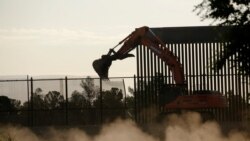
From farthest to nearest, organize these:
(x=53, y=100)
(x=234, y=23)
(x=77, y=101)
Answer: (x=53, y=100) → (x=77, y=101) → (x=234, y=23)

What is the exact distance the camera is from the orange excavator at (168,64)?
2859cm

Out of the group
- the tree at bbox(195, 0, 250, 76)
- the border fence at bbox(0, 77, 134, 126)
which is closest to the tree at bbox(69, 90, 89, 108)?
the border fence at bbox(0, 77, 134, 126)

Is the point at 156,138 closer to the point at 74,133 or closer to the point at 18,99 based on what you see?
the point at 74,133

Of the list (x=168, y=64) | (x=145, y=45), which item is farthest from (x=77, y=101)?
(x=168, y=64)

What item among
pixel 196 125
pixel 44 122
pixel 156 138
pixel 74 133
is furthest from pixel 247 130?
pixel 44 122

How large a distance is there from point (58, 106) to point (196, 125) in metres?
8.16

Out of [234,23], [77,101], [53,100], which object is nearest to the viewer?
[234,23]

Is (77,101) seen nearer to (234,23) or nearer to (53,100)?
(53,100)

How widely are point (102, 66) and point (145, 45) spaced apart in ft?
9.15

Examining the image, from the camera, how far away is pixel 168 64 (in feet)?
97.8

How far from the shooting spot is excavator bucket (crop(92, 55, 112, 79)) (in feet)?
94.8

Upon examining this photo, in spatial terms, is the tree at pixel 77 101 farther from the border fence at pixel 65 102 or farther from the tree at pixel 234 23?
the tree at pixel 234 23

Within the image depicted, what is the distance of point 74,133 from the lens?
29484 millimetres

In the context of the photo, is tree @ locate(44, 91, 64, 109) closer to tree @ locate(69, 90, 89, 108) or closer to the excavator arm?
tree @ locate(69, 90, 89, 108)
